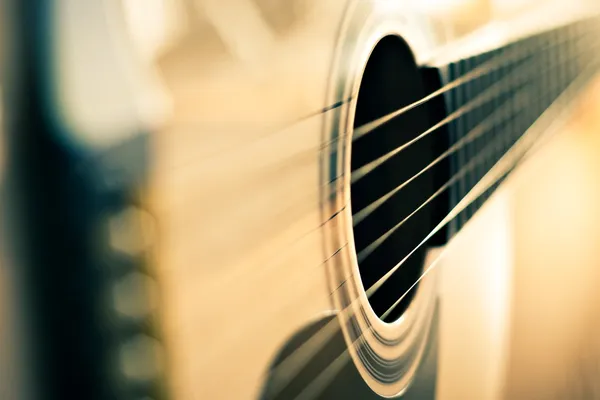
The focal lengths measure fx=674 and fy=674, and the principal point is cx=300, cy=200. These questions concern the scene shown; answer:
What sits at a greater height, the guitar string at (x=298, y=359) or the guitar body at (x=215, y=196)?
the guitar body at (x=215, y=196)

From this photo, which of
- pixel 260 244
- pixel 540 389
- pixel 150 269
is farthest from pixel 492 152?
pixel 150 269

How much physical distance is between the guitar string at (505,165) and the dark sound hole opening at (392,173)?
0.03 meters

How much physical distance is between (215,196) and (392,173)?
1.39 feet

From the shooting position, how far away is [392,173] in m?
0.75

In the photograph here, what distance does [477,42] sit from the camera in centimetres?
81

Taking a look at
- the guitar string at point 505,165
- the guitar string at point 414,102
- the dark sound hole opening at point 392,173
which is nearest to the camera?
the guitar string at point 414,102

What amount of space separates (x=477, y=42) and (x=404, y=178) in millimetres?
204

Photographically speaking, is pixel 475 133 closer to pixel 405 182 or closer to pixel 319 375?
pixel 405 182

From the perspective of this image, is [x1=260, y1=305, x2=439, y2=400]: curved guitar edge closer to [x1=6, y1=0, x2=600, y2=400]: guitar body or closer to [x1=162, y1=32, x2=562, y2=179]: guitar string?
[x1=6, y1=0, x2=600, y2=400]: guitar body

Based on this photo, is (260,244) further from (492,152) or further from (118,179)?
(492,152)

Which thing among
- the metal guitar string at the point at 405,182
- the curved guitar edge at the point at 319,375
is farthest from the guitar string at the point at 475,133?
the curved guitar edge at the point at 319,375

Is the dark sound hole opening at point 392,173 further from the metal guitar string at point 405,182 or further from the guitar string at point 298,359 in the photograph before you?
the guitar string at point 298,359

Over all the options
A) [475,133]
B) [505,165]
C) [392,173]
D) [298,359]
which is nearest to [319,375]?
[298,359]

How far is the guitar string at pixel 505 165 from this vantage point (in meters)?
0.51
